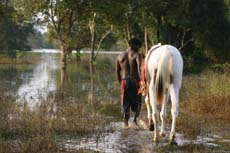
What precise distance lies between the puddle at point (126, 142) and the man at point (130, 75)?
1.00 meters

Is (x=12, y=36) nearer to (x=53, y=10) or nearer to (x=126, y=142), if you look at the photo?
(x=53, y=10)

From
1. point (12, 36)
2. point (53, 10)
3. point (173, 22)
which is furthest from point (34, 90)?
point (12, 36)

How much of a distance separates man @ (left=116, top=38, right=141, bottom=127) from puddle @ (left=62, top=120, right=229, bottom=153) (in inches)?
39.3

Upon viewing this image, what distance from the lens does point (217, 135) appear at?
9.23m

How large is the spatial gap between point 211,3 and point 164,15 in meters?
4.74

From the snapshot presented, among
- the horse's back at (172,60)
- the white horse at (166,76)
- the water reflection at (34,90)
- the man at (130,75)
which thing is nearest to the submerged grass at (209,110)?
the man at (130,75)

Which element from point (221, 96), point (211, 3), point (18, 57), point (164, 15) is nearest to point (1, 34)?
point (18, 57)

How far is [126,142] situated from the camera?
8.42m

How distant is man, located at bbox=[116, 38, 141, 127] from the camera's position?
33.1ft

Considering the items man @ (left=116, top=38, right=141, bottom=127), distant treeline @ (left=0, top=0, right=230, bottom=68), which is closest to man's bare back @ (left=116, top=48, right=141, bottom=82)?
man @ (left=116, top=38, right=141, bottom=127)

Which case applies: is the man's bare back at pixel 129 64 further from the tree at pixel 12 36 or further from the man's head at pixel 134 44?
the tree at pixel 12 36

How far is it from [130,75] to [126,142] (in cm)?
223

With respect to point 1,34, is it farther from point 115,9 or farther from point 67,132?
point 67,132

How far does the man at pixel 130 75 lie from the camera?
33.1 feet
